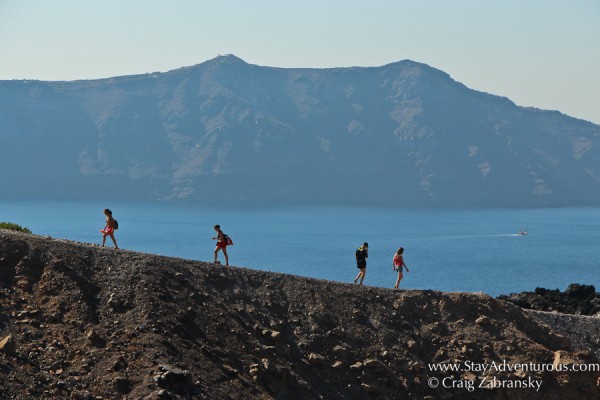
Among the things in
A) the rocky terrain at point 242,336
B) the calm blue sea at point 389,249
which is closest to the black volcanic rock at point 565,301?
the rocky terrain at point 242,336

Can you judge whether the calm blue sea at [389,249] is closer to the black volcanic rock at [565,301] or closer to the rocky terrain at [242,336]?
the black volcanic rock at [565,301]

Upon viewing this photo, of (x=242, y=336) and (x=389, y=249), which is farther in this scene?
(x=389, y=249)

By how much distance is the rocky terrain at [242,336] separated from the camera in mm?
21953

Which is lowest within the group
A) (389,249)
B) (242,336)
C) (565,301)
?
(242,336)

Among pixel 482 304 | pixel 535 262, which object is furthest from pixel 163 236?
pixel 482 304

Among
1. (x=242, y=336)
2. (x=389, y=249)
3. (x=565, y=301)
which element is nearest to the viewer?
(x=242, y=336)

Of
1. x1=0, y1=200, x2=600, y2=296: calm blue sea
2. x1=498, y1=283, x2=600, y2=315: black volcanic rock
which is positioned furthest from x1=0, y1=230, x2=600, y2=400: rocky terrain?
x1=0, y1=200, x2=600, y2=296: calm blue sea

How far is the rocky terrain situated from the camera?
72.0 feet

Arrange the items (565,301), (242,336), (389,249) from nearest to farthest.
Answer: (242,336), (565,301), (389,249)

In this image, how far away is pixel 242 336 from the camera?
2536 centimetres

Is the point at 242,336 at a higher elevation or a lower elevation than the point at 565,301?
lower

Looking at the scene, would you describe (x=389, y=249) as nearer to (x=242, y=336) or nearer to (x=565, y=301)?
(x=565, y=301)

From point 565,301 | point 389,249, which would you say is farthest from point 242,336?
point 389,249

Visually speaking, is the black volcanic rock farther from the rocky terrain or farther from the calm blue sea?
the calm blue sea
